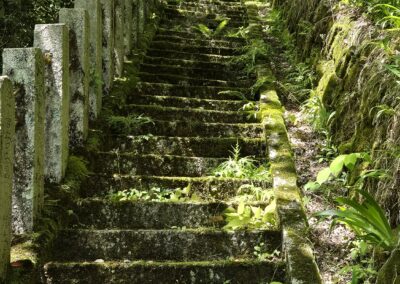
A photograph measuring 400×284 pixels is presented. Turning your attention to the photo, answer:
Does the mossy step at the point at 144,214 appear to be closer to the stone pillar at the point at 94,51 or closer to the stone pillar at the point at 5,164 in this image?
the stone pillar at the point at 5,164

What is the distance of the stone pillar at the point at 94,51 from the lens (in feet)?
13.4

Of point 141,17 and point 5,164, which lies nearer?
point 5,164

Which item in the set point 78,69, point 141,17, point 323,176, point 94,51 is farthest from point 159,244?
point 141,17

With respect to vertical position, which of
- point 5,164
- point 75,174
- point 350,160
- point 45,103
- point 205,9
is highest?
point 205,9

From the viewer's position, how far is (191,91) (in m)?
5.51

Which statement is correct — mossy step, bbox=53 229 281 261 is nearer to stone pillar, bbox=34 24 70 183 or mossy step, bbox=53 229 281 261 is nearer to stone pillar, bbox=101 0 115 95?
stone pillar, bbox=34 24 70 183

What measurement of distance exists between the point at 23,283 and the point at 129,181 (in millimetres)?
1439

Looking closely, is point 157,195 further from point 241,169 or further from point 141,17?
point 141,17

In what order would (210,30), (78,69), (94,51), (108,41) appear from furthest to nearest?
(210,30) → (108,41) → (94,51) → (78,69)

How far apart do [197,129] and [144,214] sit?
4.61 ft

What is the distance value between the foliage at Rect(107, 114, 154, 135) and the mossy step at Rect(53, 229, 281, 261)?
152 cm

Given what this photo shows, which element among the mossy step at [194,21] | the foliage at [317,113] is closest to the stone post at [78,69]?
the foliage at [317,113]

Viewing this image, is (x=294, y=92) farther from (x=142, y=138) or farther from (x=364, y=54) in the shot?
(x=142, y=138)

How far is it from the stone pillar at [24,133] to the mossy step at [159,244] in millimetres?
371
